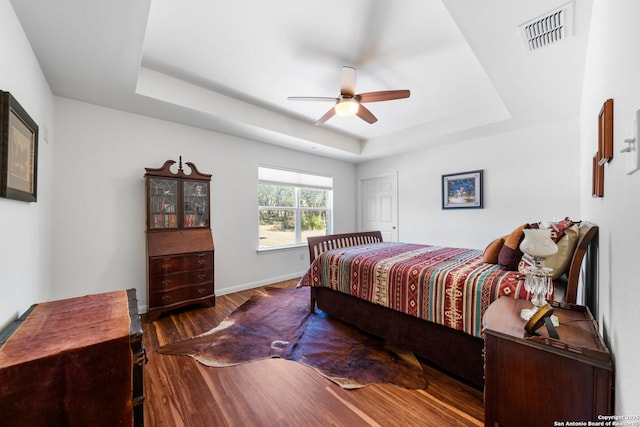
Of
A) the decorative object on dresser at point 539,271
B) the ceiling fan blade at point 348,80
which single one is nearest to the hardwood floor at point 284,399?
the decorative object on dresser at point 539,271

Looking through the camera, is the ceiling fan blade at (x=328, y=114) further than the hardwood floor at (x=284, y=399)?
Yes

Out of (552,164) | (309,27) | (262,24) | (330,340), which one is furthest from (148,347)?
(552,164)

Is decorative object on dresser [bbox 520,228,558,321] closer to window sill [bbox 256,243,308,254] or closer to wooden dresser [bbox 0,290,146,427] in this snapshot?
wooden dresser [bbox 0,290,146,427]

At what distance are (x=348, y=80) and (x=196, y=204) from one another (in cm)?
240

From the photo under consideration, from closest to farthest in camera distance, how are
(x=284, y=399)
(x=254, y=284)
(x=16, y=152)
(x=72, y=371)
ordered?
1. (x=72, y=371)
2. (x=16, y=152)
3. (x=284, y=399)
4. (x=254, y=284)

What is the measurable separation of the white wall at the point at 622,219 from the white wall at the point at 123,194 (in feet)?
12.6

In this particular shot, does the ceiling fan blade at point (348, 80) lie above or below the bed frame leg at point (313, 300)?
above

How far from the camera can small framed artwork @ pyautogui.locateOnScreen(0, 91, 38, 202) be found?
51.4 inches

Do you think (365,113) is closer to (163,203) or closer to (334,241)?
(334,241)

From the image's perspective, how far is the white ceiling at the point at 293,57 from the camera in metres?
1.69

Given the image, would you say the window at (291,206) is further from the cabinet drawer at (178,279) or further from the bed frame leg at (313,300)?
the bed frame leg at (313,300)

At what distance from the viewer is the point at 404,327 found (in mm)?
2139

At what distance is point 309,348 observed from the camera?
2.25m

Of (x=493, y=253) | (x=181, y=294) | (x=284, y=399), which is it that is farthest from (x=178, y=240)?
(x=493, y=253)
